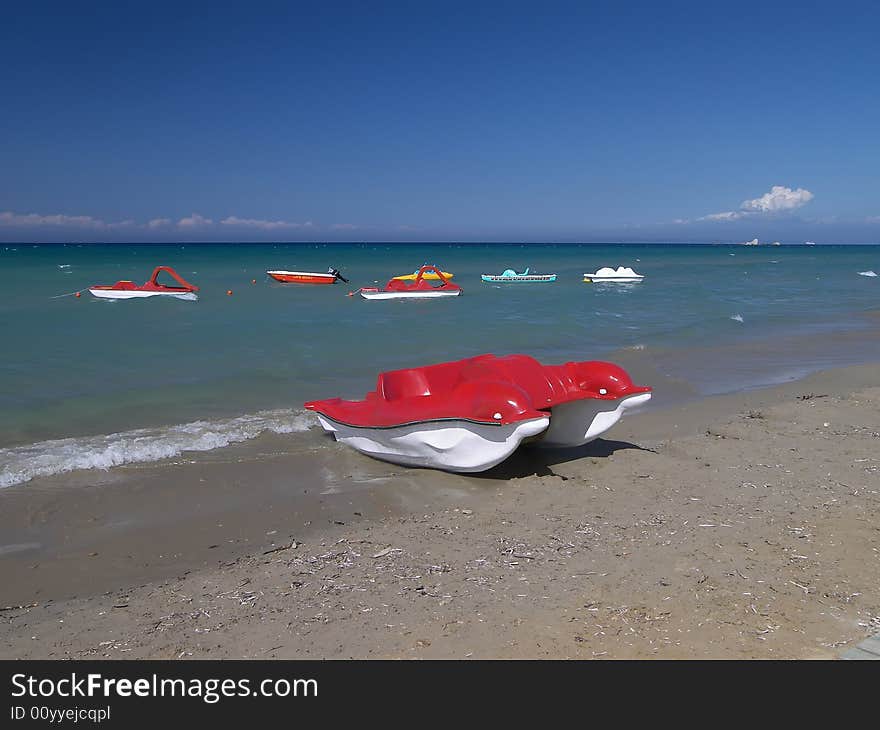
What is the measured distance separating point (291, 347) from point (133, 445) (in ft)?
31.3

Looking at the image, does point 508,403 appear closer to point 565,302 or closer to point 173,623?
point 173,623

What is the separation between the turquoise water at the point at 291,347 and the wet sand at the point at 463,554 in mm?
2022

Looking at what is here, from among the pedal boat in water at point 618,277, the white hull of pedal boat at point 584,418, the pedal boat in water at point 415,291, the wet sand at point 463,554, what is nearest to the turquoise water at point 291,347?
the pedal boat in water at point 415,291

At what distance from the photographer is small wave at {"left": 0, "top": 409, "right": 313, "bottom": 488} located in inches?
328

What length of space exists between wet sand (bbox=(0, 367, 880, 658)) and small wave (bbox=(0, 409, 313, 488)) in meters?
0.41

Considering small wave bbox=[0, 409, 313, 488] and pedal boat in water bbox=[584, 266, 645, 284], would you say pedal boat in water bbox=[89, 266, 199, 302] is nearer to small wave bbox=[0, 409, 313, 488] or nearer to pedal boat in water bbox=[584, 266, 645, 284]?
small wave bbox=[0, 409, 313, 488]

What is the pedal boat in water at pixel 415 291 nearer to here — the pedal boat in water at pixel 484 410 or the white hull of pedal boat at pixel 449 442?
the pedal boat in water at pixel 484 410

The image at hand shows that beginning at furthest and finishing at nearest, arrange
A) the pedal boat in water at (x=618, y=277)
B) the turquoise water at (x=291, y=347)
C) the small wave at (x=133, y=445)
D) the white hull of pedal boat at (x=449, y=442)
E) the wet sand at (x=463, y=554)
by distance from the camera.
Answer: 1. the pedal boat in water at (x=618, y=277)
2. the turquoise water at (x=291, y=347)
3. the small wave at (x=133, y=445)
4. the white hull of pedal boat at (x=449, y=442)
5. the wet sand at (x=463, y=554)

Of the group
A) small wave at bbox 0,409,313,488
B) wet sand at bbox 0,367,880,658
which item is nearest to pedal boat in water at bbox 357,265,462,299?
small wave at bbox 0,409,313,488

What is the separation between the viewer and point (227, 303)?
106 feet

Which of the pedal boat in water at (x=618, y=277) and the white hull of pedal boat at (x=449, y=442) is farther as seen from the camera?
the pedal boat in water at (x=618, y=277)

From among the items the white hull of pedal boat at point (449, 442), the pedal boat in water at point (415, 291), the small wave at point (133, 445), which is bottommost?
the small wave at point (133, 445)

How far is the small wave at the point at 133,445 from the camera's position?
27.3 ft
